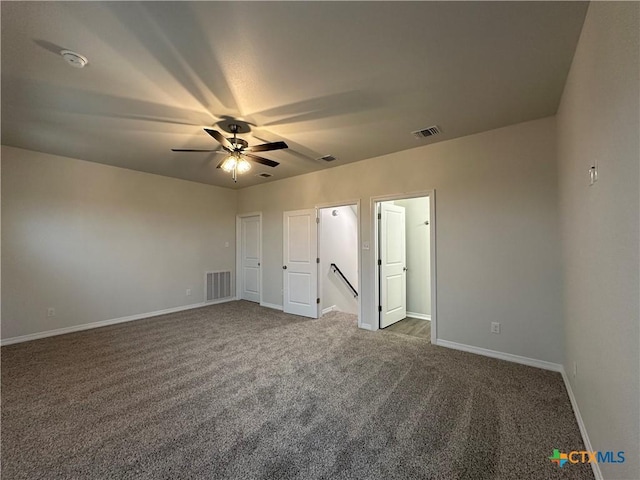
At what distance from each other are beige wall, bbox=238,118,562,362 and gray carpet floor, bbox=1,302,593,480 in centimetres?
44

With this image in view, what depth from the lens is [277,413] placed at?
2.18 m

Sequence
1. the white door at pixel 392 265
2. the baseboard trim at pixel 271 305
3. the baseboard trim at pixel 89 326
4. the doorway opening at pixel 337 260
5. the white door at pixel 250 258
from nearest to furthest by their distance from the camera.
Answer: the baseboard trim at pixel 89 326 < the white door at pixel 392 265 < the doorway opening at pixel 337 260 < the baseboard trim at pixel 271 305 < the white door at pixel 250 258

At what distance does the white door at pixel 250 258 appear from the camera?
630cm

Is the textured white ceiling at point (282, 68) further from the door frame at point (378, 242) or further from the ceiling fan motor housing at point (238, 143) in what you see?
the door frame at point (378, 242)

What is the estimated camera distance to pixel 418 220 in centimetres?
523

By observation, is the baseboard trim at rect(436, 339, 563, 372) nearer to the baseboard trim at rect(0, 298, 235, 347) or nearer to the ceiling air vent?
the ceiling air vent

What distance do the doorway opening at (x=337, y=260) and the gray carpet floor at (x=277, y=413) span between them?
1.80 metres

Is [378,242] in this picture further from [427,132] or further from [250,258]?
[250,258]

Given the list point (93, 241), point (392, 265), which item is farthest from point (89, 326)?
point (392, 265)

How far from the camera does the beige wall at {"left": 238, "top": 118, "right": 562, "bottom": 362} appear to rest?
2896mm

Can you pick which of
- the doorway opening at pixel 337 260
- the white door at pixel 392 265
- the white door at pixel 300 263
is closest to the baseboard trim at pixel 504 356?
the white door at pixel 392 265

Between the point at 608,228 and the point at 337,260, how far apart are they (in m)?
4.50

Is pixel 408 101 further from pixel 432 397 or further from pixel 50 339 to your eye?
pixel 50 339

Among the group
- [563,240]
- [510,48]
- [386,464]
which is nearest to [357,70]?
[510,48]
